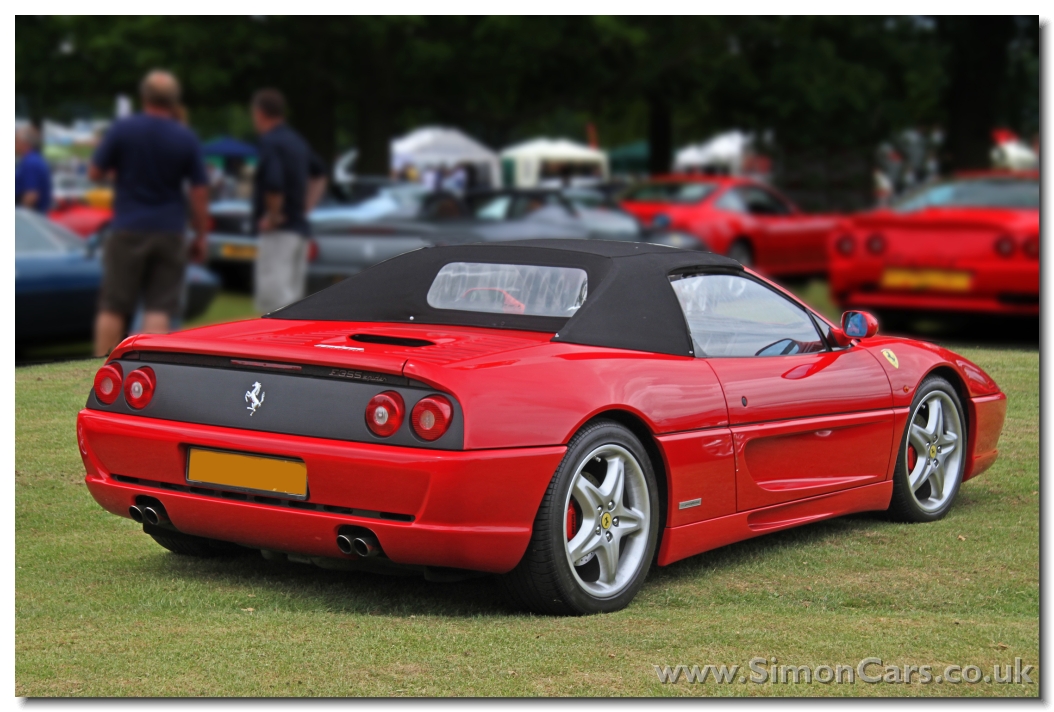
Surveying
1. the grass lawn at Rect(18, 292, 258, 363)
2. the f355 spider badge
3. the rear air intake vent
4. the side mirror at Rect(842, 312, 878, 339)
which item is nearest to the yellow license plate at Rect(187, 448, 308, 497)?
the f355 spider badge

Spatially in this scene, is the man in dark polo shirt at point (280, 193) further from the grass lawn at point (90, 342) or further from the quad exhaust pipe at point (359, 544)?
the quad exhaust pipe at point (359, 544)

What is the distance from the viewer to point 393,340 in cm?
393

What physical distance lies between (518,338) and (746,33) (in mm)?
3220

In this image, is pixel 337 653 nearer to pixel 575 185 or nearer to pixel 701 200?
pixel 575 185

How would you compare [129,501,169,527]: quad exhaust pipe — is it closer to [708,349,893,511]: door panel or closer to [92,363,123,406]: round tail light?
[92,363,123,406]: round tail light

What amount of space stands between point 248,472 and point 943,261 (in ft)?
9.05

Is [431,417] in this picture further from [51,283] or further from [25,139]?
[25,139]

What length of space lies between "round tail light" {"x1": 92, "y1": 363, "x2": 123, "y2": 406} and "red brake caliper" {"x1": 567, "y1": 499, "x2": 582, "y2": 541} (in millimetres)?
1317

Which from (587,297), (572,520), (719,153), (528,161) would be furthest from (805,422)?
(719,153)

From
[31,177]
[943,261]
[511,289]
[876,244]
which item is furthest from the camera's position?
[876,244]

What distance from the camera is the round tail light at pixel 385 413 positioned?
3580mm

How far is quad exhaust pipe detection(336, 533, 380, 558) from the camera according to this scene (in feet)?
Answer: 11.9

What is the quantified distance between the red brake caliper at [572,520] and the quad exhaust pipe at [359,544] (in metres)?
0.55

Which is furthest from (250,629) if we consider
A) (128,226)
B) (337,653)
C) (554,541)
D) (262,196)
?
(262,196)
